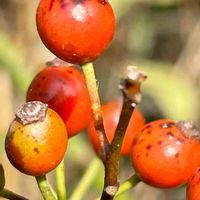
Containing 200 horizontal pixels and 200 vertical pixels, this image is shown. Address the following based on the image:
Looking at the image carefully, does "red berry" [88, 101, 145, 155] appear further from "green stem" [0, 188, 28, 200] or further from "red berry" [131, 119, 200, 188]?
"green stem" [0, 188, 28, 200]

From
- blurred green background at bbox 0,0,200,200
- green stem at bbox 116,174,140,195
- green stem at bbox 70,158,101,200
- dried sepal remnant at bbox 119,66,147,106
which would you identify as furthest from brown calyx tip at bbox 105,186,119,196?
blurred green background at bbox 0,0,200,200

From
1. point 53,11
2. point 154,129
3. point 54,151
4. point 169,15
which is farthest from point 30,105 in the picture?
point 169,15

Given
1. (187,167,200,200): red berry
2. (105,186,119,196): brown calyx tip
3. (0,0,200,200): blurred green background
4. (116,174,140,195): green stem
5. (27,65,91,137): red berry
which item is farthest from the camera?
(0,0,200,200): blurred green background

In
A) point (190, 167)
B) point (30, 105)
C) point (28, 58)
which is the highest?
point (30, 105)

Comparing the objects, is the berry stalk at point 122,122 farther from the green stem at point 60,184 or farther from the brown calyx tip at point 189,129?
the brown calyx tip at point 189,129

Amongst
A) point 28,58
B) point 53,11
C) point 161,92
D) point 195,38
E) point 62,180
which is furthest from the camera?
point 195,38

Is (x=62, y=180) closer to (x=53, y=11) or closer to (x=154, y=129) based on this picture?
(x=154, y=129)
